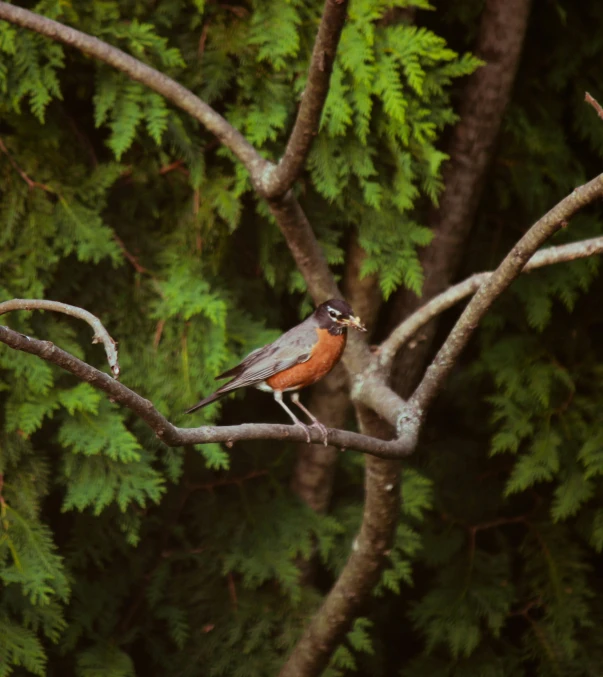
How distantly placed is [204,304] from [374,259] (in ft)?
2.14

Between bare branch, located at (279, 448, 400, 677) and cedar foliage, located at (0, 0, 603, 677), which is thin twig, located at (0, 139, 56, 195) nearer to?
cedar foliage, located at (0, 0, 603, 677)

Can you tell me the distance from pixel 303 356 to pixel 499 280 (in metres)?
0.70

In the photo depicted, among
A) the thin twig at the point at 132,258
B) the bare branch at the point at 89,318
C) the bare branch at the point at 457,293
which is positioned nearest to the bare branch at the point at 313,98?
the bare branch at the point at 457,293

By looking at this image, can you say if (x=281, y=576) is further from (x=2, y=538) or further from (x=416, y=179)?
(x=416, y=179)

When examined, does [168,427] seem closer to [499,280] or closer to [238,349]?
[499,280]

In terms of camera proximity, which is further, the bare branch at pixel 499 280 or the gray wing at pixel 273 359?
the gray wing at pixel 273 359

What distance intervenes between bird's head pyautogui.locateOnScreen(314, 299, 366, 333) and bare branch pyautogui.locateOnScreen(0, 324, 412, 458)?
20.7 inches

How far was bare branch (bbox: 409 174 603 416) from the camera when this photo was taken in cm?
201

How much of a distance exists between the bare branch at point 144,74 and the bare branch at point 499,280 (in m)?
0.77

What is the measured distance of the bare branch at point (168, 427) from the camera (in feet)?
5.01

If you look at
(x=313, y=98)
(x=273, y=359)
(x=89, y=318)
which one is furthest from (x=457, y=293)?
(x=89, y=318)

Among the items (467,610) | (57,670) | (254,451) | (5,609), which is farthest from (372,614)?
(5,609)

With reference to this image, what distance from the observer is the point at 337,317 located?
8.84ft

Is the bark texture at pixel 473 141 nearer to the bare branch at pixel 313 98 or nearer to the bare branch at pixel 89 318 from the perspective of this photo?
the bare branch at pixel 313 98
